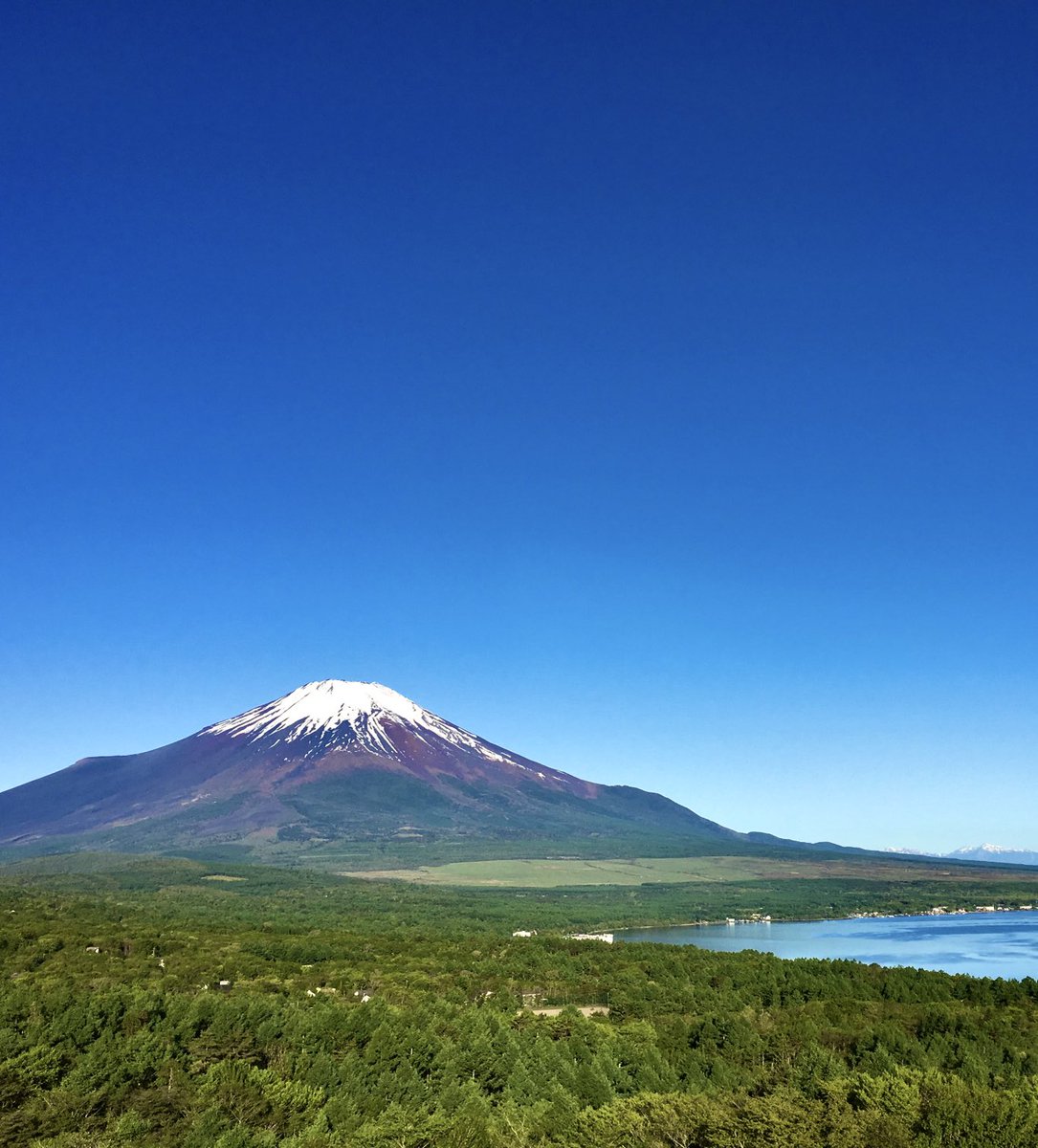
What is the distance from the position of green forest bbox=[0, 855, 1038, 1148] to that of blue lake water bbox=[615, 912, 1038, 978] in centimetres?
2712

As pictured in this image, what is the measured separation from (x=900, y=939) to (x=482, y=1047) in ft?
281

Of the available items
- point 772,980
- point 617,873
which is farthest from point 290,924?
point 617,873

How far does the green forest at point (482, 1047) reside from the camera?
2094 cm

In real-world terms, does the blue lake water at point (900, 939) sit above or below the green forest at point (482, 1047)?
below

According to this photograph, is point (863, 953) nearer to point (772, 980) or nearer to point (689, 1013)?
point (772, 980)

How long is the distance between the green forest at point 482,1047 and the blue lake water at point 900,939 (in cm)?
2712

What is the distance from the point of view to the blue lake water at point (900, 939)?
77.4 m

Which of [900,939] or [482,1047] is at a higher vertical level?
[482,1047]

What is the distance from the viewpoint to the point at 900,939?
323 feet

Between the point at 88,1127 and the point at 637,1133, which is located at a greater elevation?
the point at 637,1133

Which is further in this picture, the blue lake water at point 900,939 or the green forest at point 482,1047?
the blue lake water at point 900,939

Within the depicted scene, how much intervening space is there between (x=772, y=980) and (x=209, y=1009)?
3117 cm

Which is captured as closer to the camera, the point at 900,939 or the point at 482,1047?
the point at 482,1047

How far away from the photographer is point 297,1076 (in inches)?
1087
